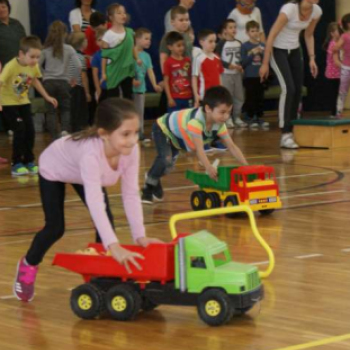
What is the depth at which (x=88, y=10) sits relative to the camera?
1480cm

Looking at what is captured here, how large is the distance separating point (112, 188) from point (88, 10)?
5795 millimetres

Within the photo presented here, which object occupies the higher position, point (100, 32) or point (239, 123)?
point (100, 32)

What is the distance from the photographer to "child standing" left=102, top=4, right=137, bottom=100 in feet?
42.4

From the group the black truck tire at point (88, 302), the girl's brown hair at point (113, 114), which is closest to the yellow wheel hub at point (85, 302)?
the black truck tire at point (88, 302)

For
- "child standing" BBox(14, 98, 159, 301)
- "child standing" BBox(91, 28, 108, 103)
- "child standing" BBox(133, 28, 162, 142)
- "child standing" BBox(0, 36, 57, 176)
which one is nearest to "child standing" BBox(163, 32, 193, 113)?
"child standing" BBox(133, 28, 162, 142)

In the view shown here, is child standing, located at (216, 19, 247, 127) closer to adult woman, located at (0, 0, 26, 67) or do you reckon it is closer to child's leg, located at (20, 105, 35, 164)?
adult woman, located at (0, 0, 26, 67)

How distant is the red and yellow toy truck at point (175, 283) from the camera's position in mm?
4707

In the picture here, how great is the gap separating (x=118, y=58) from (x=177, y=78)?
780mm

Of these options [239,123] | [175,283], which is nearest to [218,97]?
[175,283]

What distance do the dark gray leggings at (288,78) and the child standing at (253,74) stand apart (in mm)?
3475

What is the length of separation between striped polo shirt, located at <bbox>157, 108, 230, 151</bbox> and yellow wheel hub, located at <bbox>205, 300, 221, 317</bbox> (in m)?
3.18

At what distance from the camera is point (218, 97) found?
295 inches

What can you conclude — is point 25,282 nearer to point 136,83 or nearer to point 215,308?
point 215,308

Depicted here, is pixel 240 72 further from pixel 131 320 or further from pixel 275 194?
pixel 131 320
